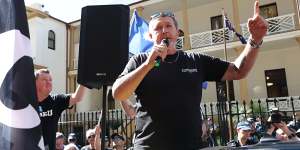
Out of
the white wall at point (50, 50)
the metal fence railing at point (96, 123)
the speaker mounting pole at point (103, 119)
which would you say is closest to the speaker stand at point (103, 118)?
the speaker mounting pole at point (103, 119)

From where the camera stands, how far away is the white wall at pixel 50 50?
65.6ft

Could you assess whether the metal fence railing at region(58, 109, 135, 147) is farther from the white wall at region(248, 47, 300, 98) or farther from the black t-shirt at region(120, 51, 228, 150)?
the white wall at region(248, 47, 300, 98)

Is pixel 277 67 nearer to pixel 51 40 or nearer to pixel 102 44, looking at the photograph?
pixel 51 40

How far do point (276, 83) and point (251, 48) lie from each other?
1514 cm

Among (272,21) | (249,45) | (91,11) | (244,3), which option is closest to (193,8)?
(244,3)

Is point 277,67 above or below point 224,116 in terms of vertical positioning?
above

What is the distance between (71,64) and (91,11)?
19023 mm

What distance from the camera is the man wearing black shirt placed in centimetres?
369

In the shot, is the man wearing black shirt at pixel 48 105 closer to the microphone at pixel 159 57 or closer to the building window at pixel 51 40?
the microphone at pixel 159 57

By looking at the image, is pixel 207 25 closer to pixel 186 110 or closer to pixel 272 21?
pixel 272 21

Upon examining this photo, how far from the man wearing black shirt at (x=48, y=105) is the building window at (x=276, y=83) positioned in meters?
13.9

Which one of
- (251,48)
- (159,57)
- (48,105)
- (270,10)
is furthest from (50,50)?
(159,57)

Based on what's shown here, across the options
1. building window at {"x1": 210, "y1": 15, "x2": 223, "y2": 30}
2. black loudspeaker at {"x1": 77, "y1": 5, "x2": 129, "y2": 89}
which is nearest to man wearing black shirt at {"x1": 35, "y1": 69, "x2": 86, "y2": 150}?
black loudspeaker at {"x1": 77, "y1": 5, "x2": 129, "y2": 89}

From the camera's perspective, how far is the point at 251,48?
232 centimetres
